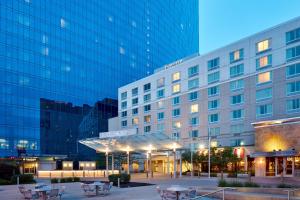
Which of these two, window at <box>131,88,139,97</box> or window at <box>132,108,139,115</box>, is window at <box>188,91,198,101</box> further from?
window at <box>131,88,139,97</box>

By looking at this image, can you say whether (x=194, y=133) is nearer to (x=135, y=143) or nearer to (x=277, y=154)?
(x=135, y=143)

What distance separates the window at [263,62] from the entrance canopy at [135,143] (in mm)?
22244

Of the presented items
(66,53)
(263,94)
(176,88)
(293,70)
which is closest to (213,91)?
(176,88)

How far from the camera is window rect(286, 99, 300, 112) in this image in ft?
176

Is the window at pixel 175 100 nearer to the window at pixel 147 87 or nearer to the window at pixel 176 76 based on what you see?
the window at pixel 176 76

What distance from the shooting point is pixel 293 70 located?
54562 millimetres

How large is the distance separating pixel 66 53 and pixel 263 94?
5350 centimetres

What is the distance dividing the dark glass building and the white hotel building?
21.6m

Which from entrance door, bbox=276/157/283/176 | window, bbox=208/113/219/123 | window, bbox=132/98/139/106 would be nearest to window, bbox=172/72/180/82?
window, bbox=208/113/219/123

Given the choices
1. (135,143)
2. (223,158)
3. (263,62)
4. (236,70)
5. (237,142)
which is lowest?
(223,158)

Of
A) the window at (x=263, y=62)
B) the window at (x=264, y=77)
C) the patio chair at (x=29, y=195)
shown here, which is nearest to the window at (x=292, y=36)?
the window at (x=263, y=62)

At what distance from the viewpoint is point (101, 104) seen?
3976 inches

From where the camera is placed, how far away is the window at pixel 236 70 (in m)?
63.0

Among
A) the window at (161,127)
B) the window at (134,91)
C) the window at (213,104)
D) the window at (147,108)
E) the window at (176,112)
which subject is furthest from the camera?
the window at (134,91)
